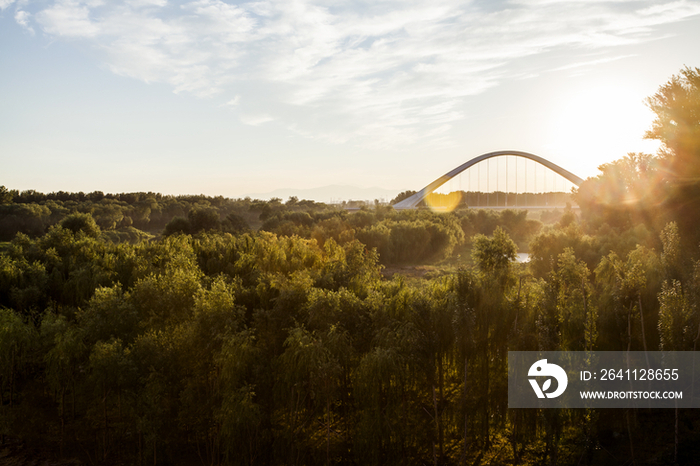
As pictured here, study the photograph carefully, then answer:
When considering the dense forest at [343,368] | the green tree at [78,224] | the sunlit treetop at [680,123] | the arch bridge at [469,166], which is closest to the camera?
the dense forest at [343,368]

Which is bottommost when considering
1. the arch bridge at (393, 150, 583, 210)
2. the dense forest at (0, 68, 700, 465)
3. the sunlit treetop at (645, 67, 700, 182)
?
the dense forest at (0, 68, 700, 465)

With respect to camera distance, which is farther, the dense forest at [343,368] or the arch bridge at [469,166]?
the arch bridge at [469,166]

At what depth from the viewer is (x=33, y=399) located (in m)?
14.9

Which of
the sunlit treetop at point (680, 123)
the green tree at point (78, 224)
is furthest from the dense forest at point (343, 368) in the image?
the green tree at point (78, 224)

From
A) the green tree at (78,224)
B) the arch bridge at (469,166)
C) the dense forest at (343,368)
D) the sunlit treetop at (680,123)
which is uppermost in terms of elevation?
the arch bridge at (469,166)

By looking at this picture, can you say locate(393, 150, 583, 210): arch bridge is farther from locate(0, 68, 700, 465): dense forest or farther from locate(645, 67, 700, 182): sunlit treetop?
locate(0, 68, 700, 465): dense forest

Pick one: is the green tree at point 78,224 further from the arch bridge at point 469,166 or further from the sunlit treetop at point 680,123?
the arch bridge at point 469,166

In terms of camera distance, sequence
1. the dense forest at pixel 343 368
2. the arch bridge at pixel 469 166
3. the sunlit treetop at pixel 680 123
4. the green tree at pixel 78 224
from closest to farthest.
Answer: the dense forest at pixel 343 368 < the sunlit treetop at pixel 680 123 < the green tree at pixel 78 224 < the arch bridge at pixel 469 166

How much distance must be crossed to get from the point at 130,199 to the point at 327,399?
261ft

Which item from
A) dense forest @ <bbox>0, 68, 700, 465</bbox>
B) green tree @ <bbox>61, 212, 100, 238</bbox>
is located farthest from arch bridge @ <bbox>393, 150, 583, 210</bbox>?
dense forest @ <bbox>0, 68, 700, 465</bbox>

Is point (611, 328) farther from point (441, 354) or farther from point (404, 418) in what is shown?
point (404, 418)

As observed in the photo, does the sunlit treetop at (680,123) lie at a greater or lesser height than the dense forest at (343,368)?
greater

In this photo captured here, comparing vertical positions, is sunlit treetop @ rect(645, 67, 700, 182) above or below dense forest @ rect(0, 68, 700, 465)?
above

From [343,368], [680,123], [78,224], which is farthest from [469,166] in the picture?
[343,368]
